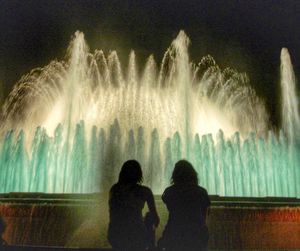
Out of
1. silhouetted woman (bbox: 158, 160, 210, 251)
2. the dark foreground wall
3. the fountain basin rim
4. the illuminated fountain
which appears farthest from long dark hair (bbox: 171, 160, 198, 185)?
the illuminated fountain

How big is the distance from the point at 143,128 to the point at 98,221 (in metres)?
7.64

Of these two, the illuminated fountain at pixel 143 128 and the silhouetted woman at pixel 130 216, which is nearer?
the silhouetted woman at pixel 130 216

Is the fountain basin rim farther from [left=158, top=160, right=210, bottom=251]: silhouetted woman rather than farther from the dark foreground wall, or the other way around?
[left=158, top=160, right=210, bottom=251]: silhouetted woman

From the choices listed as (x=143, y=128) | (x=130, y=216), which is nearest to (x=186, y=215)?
(x=130, y=216)

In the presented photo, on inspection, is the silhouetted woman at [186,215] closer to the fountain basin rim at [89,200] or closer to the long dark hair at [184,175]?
the long dark hair at [184,175]

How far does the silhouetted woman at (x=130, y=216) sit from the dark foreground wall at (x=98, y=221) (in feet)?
13.6

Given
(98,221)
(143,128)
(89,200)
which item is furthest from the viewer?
(143,128)

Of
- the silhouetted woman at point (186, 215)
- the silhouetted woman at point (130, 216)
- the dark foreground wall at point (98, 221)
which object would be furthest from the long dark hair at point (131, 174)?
the dark foreground wall at point (98, 221)

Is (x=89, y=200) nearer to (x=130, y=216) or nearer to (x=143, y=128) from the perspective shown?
(x=130, y=216)

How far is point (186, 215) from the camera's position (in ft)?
14.8

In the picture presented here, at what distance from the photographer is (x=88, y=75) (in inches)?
853

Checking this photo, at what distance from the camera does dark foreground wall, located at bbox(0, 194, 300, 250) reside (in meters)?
8.74

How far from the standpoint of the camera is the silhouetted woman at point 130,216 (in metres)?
4.44

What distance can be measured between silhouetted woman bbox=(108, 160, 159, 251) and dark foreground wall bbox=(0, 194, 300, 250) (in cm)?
416
